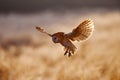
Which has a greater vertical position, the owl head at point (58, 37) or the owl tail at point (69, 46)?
the owl head at point (58, 37)

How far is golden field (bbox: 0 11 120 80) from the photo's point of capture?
950 mm

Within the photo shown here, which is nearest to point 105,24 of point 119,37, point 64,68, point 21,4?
point 119,37

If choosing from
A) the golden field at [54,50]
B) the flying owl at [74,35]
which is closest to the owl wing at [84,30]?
the flying owl at [74,35]

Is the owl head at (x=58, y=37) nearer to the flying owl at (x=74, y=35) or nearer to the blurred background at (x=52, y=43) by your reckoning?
the flying owl at (x=74, y=35)

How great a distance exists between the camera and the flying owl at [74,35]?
2.23ft

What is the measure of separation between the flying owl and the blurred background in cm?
23

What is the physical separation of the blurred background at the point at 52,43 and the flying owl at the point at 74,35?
0.23m

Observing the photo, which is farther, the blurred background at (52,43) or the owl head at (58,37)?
the blurred background at (52,43)

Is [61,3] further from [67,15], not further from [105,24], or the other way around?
[105,24]

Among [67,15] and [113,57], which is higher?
[67,15]

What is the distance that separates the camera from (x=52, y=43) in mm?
1229

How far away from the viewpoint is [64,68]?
969 millimetres

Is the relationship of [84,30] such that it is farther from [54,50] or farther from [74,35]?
[54,50]

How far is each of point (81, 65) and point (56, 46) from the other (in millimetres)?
229
